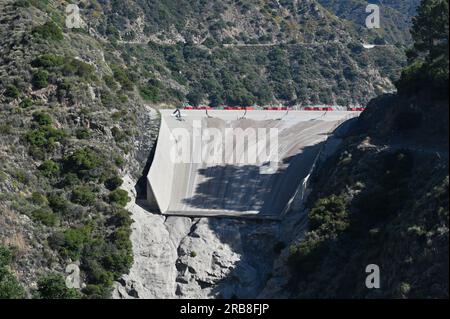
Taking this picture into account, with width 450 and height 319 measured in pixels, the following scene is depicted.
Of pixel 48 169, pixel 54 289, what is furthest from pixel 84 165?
pixel 54 289

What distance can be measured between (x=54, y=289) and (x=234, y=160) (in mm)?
Result: 24885

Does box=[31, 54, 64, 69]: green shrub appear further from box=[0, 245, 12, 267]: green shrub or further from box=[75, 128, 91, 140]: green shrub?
box=[0, 245, 12, 267]: green shrub

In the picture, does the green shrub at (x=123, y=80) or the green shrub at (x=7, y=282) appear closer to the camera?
the green shrub at (x=7, y=282)

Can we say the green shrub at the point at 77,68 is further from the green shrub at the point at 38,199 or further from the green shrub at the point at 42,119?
the green shrub at the point at 38,199

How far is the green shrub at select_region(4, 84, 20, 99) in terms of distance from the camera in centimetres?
7369

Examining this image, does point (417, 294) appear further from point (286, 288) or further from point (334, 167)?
point (334, 167)

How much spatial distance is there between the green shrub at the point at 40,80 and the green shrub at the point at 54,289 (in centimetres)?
2222

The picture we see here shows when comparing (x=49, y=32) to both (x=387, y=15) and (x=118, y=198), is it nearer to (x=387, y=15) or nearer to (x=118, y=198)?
(x=118, y=198)

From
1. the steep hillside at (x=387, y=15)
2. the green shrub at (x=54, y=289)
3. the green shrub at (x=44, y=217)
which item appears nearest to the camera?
the green shrub at (x=54, y=289)

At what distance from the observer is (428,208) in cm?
5200

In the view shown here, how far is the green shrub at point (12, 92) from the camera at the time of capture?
73.7m

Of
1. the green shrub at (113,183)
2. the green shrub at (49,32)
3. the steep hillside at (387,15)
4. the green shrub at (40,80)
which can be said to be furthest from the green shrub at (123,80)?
the steep hillside at (387,15)

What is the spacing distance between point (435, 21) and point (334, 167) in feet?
45.1

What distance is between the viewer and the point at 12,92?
242 ft
